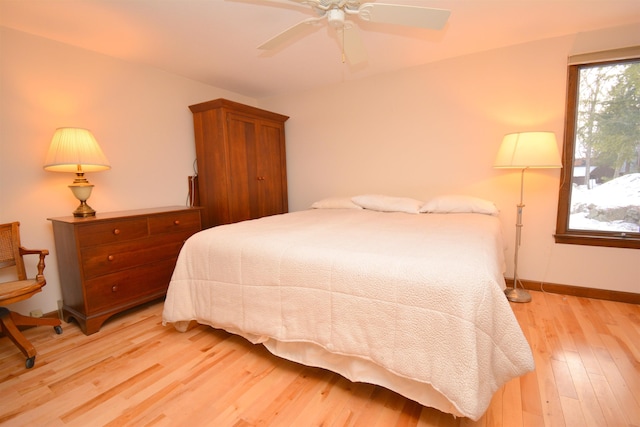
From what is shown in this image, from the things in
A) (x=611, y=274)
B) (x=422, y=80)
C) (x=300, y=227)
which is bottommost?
(x=611, y=274)

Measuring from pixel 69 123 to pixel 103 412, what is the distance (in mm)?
2152

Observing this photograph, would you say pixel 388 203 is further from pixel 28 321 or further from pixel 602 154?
pixel 28 321

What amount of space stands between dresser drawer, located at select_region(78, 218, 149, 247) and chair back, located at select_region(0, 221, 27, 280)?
0.43 m

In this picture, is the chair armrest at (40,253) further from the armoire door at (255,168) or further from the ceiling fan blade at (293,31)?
the ceiling fan blade at (293,31)

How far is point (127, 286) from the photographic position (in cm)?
226

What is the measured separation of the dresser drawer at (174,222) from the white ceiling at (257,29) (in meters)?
1.41

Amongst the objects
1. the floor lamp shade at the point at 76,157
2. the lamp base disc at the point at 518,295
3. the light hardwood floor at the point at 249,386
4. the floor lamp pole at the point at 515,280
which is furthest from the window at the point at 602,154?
the floor lamp shade at the point at 76,157

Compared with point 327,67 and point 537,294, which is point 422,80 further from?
point 537,294

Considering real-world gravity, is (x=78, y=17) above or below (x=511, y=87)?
above

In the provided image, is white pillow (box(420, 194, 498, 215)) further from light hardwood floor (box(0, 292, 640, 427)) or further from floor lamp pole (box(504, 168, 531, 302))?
light hardwood floor (box(0, 292, 640, 427))

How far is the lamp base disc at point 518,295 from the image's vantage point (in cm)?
244

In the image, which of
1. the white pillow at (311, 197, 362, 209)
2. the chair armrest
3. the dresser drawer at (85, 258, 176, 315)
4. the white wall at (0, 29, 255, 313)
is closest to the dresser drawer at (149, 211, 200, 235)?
the dresser drawer at (85, 258, 176, 315)

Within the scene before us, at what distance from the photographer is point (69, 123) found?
7.61 feet

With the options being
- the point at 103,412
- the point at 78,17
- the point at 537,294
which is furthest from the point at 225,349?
the point at 537,294
